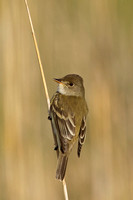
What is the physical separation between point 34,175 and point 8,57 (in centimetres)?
124

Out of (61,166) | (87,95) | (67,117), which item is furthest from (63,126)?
(87,95)

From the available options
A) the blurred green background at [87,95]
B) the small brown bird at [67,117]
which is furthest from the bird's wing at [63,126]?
the blurred green background at [87,95]

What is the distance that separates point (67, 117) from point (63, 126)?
5.3 inches

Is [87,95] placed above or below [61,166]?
above

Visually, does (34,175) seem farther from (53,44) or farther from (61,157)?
(53,44)

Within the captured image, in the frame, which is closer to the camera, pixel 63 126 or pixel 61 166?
pixel 61 166

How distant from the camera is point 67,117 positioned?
13.1 feet

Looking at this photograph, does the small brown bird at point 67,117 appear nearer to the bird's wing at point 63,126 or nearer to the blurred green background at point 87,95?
the bird's wing at point 63,126

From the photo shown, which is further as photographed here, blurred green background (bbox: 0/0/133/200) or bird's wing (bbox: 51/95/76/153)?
blurred green background (bbox: 0/0/133/200)

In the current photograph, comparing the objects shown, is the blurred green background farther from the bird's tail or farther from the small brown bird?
the bird's tail

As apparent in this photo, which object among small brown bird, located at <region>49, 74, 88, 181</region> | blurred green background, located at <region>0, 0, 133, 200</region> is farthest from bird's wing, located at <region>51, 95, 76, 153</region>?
blurred green background, located at <region>0, 0, 133, 200</region>

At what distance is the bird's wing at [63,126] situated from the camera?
3781 mm

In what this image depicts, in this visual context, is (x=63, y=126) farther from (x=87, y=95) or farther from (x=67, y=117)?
(x=87, y=95)

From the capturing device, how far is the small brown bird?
378cm
